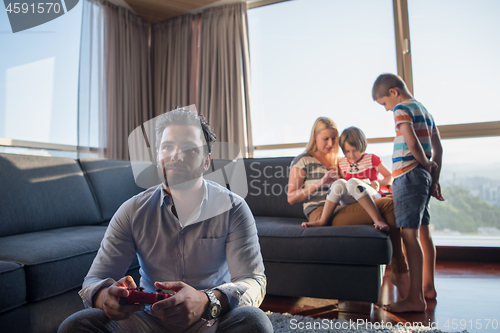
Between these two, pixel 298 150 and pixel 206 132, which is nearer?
pixel 206 132

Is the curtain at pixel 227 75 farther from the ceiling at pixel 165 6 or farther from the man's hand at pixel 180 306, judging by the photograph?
the man's hand at pixel 180 306

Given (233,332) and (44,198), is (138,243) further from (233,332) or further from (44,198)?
(44,198)

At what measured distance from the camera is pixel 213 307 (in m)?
0.79

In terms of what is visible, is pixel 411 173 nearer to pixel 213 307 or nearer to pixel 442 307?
pixel 442 307

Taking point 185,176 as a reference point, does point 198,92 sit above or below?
above

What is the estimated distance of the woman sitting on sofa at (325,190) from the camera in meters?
1.75

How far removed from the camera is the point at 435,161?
182 cm

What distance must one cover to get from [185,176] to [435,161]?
148 cm

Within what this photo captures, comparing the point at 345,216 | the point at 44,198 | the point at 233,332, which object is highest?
the point at 44,198

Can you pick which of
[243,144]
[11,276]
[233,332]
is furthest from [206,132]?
[243,144]

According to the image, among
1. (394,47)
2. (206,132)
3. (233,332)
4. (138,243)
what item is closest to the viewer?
(233,332)

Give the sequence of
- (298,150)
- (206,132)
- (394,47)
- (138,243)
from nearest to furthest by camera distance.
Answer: (138,243), (206,132), (394,47), (298,150)

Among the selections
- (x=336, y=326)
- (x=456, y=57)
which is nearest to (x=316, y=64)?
(x=456, y=57)

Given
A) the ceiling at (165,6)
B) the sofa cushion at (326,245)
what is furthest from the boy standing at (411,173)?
the ceiling at (165,6)
